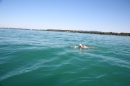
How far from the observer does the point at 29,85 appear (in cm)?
616

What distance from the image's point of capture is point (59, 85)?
6352 millimetres

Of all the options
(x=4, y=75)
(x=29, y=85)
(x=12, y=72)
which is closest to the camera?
(x=29, y=85)

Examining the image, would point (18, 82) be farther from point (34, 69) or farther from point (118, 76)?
point (118, 76)

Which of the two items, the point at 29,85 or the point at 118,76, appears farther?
the point at 118,76

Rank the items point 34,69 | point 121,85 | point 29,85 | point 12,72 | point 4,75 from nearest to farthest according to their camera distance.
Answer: point 29,85 < point 121,85 < point 4,75 < point 12,72 < point 34,69

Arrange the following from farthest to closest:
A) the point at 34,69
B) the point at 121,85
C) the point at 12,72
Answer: the point at 34,69 → the point at 12,72 → the point at 121,85

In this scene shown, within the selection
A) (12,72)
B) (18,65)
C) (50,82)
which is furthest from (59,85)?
(18,65)

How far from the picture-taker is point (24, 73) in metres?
7.56

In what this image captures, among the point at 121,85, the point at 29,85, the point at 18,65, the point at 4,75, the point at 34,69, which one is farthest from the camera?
the point at 18,65

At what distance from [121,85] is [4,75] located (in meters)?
7.63

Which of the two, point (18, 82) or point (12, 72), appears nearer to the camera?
point (18, 82)

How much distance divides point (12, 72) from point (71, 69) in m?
4.50

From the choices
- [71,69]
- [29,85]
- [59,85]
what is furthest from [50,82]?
[71,69]

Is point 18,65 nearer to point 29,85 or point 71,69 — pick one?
point 29,85
